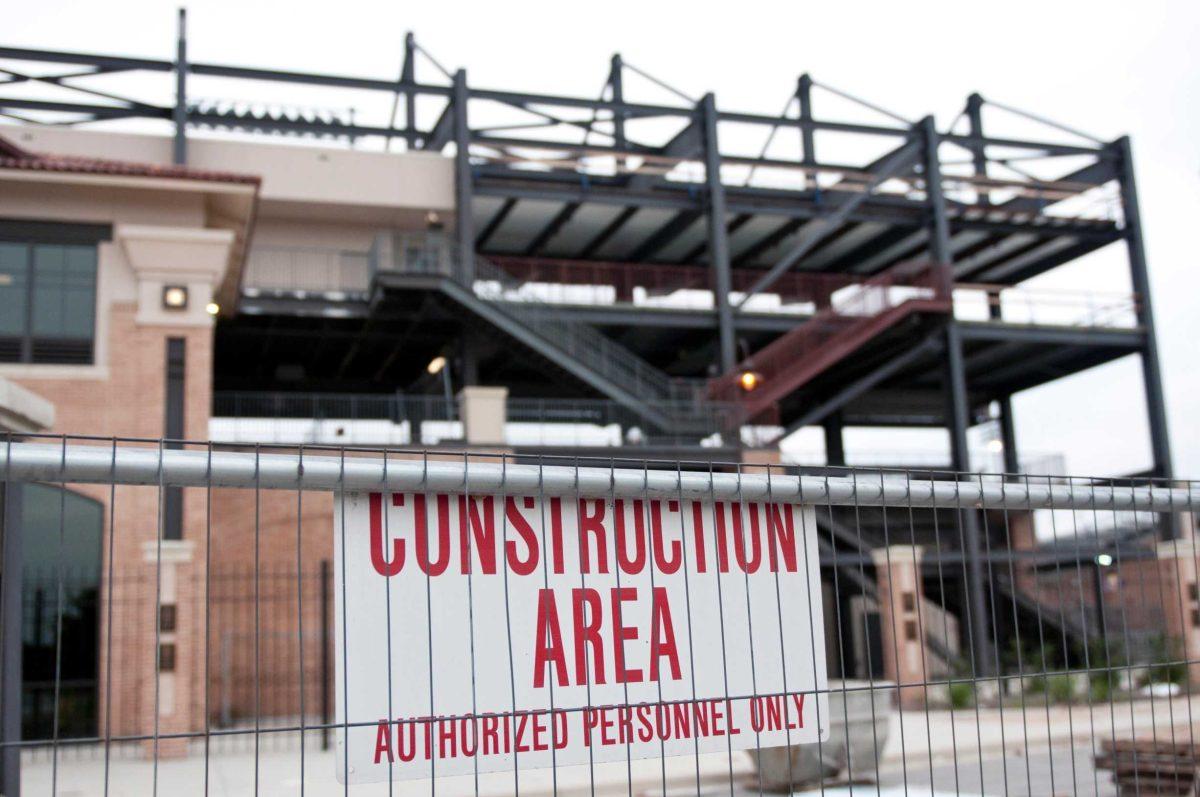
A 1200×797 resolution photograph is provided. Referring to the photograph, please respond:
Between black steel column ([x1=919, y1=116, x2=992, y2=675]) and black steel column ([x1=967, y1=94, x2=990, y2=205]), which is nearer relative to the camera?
black steel column ([x1=919, y1=116, x2=992, y2=675])

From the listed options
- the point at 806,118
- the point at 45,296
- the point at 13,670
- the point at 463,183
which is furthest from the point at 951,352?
the point at 13,670

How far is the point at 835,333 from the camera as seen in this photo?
34.2 m

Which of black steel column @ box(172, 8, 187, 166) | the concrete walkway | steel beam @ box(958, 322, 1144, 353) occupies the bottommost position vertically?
the concrete walkway

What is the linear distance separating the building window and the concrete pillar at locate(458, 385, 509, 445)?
336 inches

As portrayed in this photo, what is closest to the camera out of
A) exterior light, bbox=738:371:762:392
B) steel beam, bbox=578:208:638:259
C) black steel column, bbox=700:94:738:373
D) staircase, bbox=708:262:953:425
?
exterior light, bbox=738:371:762:392

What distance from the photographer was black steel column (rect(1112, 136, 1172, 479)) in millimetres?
38469

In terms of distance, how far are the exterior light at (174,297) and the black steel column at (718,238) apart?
14943 millimetres

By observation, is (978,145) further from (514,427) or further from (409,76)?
(514,427)

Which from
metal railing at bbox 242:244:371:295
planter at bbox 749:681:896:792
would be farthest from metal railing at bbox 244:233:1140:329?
planter at bbox 749:681:896:792

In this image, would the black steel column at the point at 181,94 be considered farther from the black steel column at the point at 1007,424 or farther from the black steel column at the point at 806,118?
the black steel column at the point at 1007,424

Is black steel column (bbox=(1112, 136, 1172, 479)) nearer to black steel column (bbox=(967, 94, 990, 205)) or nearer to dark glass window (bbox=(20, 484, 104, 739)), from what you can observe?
black steel column (bbox=(967, 94, 990, 205))

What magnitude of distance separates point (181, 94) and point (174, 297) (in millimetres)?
11863

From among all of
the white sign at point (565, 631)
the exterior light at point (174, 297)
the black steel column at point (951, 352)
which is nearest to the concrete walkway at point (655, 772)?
the white sign at point (565, 631)

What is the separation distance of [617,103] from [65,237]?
17.4 metres
